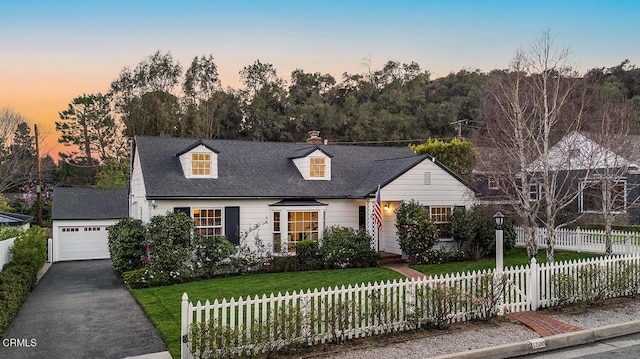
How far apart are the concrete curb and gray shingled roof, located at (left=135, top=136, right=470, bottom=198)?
1065cm

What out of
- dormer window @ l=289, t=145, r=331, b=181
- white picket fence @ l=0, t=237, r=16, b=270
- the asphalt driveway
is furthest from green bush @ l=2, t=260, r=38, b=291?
dormer window @ l=289, t=145, r=331, b=181

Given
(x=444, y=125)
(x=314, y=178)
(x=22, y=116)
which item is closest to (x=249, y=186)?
(x=314, y=178)

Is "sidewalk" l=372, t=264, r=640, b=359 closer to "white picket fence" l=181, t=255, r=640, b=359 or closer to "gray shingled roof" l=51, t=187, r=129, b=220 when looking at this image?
"white picket fence" l=181, t=255, r=640, b=359

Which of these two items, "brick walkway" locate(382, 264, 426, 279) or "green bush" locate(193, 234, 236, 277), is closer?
"brick walkway" locate(382, 264, 426, 279)

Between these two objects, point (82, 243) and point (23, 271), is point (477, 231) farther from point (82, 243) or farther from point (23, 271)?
point (82, 243)

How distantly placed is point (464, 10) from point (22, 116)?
124 ft

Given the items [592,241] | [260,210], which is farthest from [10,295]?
[592,241]

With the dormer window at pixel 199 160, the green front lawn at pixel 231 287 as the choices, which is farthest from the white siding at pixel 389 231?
the dormer window at pixel 199 160

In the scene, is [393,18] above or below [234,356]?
above

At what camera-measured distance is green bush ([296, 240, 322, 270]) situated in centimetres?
1762

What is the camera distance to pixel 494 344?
27.0ft

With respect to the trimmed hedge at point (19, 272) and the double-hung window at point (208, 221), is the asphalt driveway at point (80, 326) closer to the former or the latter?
the trimmed hedge at point (19, 272)

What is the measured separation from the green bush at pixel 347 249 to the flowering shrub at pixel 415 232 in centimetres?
127

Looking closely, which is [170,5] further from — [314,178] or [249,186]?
[314,178]
